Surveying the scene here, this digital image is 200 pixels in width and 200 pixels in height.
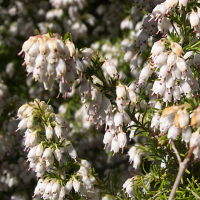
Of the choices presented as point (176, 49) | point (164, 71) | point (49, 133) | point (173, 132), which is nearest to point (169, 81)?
point (164, 71)

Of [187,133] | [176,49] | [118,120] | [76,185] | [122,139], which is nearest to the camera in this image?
[187,133]

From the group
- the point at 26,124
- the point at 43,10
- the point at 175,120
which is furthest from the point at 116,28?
the point at 175,120

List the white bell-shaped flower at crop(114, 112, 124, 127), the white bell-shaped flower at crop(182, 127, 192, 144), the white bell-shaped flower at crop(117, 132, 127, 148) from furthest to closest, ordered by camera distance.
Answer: the white bell-shaped flower at crop(117, 132, 127, 148) < the white bell-shaped flower at crop(114, 112, 124, 127) < the white bell-shaped flower at crop(182, 127, 192, 144)

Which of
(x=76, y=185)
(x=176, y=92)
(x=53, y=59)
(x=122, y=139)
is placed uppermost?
(x=53, y=59)

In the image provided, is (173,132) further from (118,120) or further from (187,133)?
(118,120)

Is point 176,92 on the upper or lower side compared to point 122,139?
upper

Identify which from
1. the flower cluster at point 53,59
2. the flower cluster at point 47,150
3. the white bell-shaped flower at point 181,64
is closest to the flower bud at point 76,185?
the flower cluster at point 47,150

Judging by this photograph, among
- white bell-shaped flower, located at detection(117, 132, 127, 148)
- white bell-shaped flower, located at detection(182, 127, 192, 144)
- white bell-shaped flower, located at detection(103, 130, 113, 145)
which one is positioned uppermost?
white bell-shaped flower, located at detection(103, 130, 113, 145)

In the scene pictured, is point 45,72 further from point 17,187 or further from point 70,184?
point 17,187

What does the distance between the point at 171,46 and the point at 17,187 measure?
3.05 m


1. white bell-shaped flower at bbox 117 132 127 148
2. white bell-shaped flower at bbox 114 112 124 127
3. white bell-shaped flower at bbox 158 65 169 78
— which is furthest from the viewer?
white bell-shaped flower at bbox 117 132 127 148

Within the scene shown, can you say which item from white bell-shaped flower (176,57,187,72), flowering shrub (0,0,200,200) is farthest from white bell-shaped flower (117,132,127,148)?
white bell-shaped flower (176,57,187,72)

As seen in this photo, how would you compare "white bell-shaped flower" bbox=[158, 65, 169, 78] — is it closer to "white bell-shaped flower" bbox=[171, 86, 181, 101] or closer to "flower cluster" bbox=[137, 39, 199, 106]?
"flower cluster" bbox=[137, 39, 199, 106]

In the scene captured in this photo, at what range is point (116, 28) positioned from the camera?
5477mm
